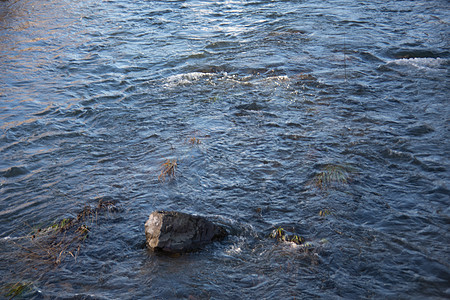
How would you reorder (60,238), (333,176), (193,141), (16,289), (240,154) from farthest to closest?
(193,141)
(240,154)
(333,176)
(60,238)
(16,289)

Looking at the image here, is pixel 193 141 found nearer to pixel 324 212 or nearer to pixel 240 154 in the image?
pixel 240 154

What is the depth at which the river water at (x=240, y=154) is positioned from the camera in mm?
4664

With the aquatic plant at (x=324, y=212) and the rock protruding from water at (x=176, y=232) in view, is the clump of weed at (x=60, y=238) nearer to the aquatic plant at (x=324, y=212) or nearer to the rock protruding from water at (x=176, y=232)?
the rock protruding from water at (x=176, y=232)

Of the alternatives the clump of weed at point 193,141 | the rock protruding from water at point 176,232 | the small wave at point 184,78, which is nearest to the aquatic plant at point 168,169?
the clump of weed at point 193,141

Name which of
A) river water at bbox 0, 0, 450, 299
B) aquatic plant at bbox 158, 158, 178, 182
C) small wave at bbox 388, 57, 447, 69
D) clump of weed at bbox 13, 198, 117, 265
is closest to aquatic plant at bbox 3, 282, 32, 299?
river water at bbox 0, 0, 450, 299

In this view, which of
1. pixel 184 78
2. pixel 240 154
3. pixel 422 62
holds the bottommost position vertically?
pixel 240 154

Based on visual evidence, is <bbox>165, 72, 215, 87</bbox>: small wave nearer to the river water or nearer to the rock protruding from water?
the river water

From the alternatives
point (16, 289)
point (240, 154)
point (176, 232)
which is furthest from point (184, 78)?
point (16, 289)

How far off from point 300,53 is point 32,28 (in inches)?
356

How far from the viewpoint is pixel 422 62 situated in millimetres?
9469

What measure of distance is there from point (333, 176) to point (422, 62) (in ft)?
16.3

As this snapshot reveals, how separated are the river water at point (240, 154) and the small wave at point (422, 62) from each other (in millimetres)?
45

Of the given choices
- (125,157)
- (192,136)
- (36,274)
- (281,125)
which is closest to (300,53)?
(281,125)

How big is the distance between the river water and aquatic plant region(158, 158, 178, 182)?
65 millimetres
